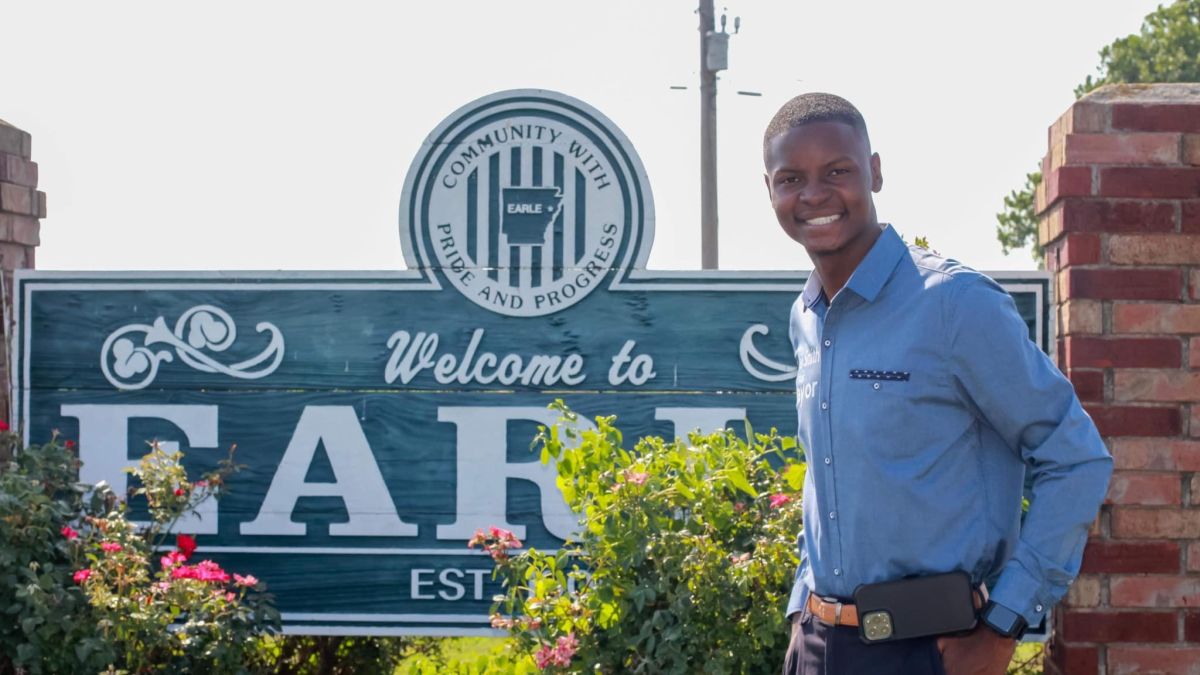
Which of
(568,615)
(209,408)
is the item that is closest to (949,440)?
(568,615)

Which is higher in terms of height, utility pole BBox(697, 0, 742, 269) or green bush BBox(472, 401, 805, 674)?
utility pole BBox(697, 0, 742, 269)

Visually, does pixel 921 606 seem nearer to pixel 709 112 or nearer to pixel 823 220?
pixel 823 220

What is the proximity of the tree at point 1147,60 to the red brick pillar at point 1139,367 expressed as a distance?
77.1ft

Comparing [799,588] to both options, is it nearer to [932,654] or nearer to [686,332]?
[932,654]

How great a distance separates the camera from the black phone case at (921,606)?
8.29ft

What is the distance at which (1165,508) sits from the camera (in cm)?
466

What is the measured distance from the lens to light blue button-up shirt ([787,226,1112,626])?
253cm

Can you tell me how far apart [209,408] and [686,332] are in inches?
70.6

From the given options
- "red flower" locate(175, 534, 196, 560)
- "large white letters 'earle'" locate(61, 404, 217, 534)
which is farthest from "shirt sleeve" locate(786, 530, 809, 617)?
"large white letters 'earle'" locate(61, 404, 217, 534)

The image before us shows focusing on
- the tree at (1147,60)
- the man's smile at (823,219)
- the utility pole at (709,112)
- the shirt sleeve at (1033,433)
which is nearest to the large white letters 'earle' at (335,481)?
the man's smile at (823,219)

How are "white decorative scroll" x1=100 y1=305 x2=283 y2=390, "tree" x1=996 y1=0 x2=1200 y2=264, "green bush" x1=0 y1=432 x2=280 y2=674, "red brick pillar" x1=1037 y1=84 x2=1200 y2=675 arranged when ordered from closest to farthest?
"green bush" x1=0 y1=432 x2=280 y2=674 < "red brick pillar" x1=1037 y1=84 x2=1200 y2=675 < "white decorative scroll" x1=100 y1=305 x2=283 y2=390 < "tree" x1=996 y1=0 x2=1200 y2=264

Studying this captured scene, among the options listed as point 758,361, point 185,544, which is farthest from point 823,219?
point 185,544

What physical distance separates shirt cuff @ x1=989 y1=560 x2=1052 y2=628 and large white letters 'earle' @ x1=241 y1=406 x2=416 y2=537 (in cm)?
320

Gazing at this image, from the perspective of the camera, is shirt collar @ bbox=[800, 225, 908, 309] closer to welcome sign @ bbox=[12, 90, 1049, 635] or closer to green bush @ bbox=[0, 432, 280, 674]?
welcome sign @ bbox=[12, 90, 1049, 635]
